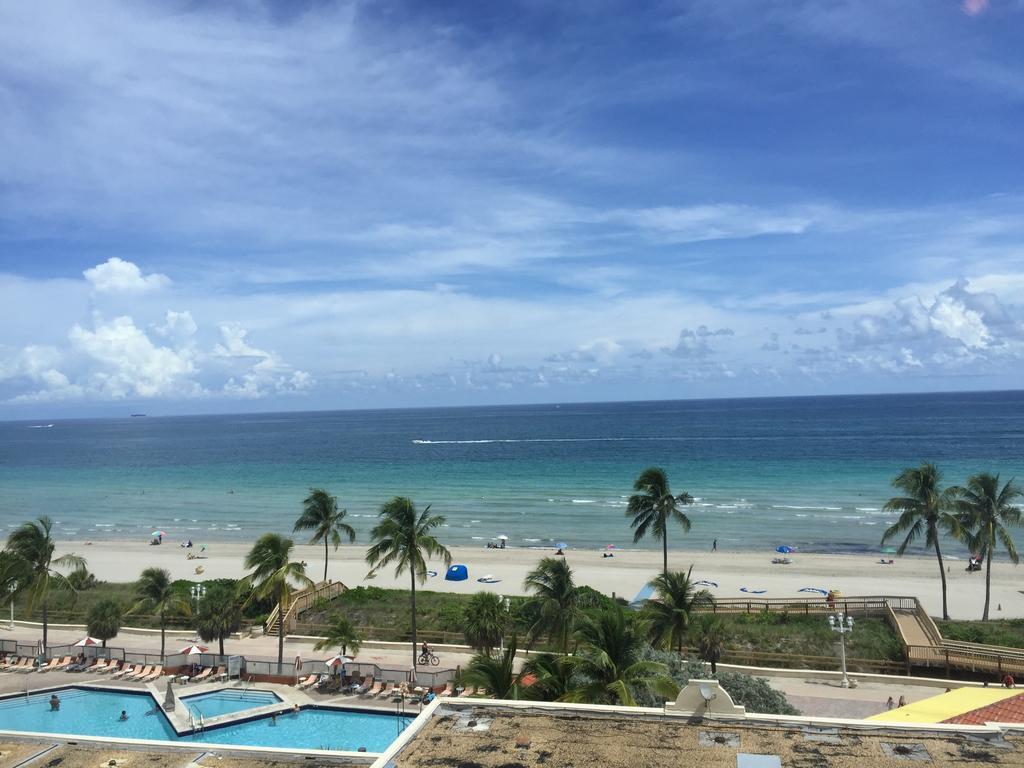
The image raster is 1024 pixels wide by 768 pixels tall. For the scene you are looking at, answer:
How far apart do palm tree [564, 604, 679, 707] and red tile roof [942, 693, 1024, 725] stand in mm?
6260

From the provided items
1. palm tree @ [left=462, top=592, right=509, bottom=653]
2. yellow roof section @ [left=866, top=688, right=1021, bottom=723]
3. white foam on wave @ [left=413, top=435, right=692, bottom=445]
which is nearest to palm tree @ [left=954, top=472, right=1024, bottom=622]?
yellow roof section @ [left=866, top=688, right=1021, bottom=723]

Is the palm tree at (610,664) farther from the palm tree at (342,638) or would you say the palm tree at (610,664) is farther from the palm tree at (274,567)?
the palm tree at (274,567)

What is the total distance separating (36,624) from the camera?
36.2m

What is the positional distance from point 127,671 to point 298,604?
25.8 feet

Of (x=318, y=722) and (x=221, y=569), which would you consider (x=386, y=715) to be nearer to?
(x=318, y=722)

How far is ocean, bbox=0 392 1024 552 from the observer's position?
6669cm

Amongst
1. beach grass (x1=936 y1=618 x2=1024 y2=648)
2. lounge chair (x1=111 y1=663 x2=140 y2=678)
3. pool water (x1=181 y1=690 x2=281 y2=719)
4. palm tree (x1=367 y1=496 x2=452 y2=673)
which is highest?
palm tree (x1=367 y1=496 x2=452 y2=673)

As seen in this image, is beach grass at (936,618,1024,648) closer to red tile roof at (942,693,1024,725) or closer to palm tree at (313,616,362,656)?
red tile roof at (942,693,1024,725)

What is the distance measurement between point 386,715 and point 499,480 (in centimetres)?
7511

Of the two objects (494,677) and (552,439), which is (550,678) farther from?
(552,439)

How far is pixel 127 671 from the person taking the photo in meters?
28.7

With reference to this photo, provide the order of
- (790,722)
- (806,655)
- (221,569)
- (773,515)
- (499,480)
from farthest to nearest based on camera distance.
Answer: (499,480) → (773,515) → (221,569) → (806,655) → (790,722)

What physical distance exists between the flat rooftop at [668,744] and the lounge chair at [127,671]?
2011 centimetres

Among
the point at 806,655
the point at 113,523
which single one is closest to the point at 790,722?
the point at 806,655
